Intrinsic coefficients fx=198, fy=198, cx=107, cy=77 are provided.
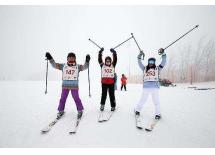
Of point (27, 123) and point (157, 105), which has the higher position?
point (157, 105)

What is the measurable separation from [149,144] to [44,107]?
3995 millimetres

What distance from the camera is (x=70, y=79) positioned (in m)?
5.50

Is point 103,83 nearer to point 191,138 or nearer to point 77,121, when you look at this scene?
point 77,121

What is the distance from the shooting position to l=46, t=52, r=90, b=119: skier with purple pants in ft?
18.0

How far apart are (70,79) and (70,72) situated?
0.69 ft

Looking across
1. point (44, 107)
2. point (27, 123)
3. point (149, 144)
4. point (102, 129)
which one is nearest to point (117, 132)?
point (102, 129)

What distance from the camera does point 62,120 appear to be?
5207mm

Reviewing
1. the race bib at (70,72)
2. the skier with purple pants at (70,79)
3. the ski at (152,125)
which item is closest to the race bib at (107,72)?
the skier with purple pants at (70,79)

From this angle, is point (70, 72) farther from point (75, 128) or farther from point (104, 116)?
point (75, 128)

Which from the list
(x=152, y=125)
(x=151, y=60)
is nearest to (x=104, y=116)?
(x=152, y=125)

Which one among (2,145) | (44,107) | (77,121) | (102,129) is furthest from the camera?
(44,107)

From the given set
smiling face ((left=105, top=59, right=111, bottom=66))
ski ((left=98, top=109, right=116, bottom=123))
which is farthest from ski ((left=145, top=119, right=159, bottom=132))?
smiling face ((left=105, top=59, right=111, bottom=66))

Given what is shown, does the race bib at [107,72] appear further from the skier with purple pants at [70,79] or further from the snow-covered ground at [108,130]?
the snow-covered ground at [108,130]

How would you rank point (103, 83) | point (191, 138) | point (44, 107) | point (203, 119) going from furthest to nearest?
point (44, 107) < point (103, 83) < point (203, 119) < point (191, 138)
